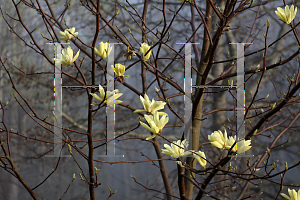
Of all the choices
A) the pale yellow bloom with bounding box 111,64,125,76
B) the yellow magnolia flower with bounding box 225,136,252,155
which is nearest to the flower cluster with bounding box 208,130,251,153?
the yellow magnolia flower with bounding box 225,136,252,155

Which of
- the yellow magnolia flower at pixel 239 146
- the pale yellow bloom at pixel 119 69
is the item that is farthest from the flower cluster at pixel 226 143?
the pale yellow bloom at pixel 119 69

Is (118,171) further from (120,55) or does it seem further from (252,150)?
(252,150)

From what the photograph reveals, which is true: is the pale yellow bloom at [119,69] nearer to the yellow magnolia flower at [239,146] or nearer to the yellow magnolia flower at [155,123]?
the yellow magnolia flower at [155,123]

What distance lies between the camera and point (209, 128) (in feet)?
4.81

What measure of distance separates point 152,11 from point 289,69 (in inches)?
33.7

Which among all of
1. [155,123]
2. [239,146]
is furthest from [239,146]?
[155,123]

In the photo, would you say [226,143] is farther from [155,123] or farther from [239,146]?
A: [155,123]

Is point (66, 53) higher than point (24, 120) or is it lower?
higher

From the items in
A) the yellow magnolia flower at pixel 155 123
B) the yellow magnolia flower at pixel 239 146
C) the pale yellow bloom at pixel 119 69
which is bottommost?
the yellow magnolia flower at pixel 239 146

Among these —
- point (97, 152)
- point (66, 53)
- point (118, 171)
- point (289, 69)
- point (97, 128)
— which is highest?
point (289, 69)

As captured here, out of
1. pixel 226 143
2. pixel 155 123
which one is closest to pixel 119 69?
pixel 155 123

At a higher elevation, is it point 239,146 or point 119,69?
point 119,69

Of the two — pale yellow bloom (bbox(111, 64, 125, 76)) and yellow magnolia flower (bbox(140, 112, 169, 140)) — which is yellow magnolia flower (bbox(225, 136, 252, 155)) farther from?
pale yellow bloom (bbox(111, 64, 125, 76))

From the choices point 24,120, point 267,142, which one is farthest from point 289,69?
point 24,120
